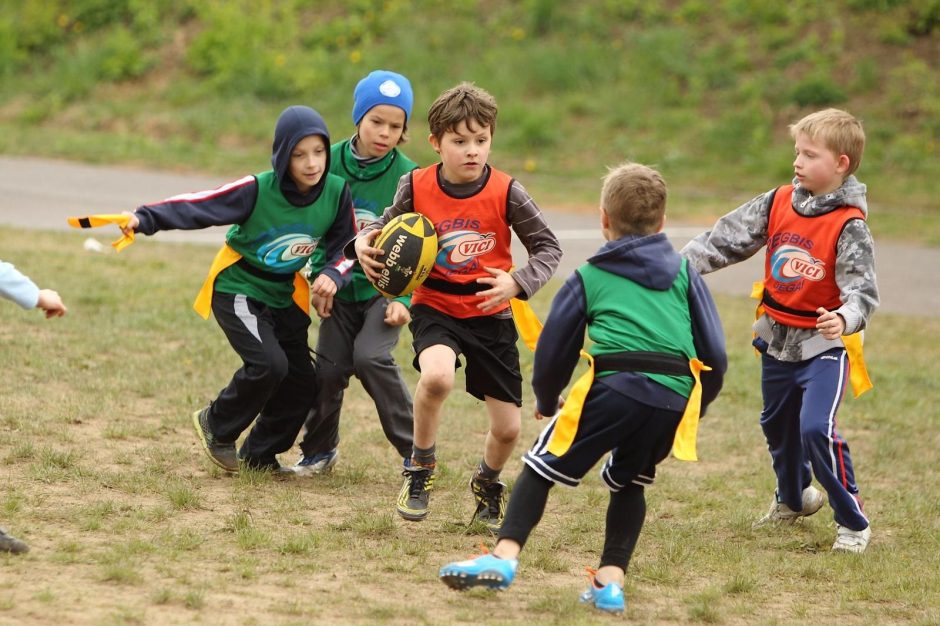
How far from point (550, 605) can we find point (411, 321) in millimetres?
1685

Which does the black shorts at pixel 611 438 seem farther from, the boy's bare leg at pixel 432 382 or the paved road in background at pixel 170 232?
the paved road in background at pixel 170 232

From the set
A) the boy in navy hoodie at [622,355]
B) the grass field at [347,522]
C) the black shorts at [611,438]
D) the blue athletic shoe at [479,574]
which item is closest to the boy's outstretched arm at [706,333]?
the boy in navy hoodie at [622,355]

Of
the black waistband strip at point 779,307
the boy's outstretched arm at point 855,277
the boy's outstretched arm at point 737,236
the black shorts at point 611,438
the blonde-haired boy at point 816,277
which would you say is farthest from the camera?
the boy's outstretched arm at point 737,236

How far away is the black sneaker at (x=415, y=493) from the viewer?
19.6 feet

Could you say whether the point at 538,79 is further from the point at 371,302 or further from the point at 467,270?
the point at 467,270

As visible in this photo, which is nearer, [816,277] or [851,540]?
[816,277]

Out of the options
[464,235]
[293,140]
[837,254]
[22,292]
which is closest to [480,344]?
[464,235]

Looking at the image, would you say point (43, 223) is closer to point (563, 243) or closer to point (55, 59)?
point (563, 243)

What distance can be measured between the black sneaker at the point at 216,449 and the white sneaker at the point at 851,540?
3.11 metres

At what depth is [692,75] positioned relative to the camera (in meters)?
22.1

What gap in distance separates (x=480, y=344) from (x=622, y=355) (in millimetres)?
1204

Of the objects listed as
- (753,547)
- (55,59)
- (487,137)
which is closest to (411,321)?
(487,137)

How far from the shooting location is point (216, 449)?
663 centimetres

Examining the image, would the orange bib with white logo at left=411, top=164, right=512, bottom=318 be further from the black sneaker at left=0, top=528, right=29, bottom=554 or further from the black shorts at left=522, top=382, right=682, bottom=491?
the black sneaker at left=0, top=528, right=29, bottom=554
